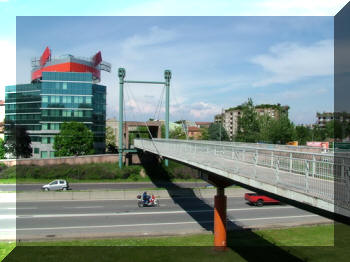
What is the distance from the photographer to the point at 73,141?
5266 cm

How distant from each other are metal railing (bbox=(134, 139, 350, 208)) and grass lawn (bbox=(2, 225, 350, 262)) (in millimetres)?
4208

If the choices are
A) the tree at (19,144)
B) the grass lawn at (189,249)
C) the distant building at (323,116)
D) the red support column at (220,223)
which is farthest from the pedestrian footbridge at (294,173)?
the distant building at (323,116)

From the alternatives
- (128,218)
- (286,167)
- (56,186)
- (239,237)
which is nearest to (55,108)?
(56,186)

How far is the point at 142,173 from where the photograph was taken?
144 feet

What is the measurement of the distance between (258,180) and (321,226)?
12745 millimetres

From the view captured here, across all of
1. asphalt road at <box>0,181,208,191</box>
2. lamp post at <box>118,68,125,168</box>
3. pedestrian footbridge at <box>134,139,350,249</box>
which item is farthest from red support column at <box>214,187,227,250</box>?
lamp post at <box>118,68,125,168</box>

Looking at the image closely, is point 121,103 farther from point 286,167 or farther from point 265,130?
point 286,167

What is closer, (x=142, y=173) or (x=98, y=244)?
(x=98, y=244)

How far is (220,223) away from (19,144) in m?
52.5

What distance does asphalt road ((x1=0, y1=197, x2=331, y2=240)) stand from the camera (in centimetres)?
1927

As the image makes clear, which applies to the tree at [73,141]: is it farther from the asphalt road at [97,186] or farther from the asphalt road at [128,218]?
the asphalt road at [128,218]

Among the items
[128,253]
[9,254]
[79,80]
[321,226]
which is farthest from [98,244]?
[79,80]

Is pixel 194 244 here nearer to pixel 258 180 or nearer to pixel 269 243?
pixel 269 243

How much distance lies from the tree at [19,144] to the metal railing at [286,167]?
48489 millimetres
